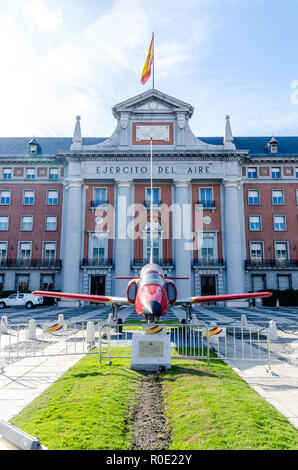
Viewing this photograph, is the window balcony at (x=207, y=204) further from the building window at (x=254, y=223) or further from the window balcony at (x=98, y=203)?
the window balcony at (x=98, y=203)

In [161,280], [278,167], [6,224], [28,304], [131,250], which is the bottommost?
[28,304]

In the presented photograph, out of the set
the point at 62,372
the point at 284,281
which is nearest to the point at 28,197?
the point at 284,281

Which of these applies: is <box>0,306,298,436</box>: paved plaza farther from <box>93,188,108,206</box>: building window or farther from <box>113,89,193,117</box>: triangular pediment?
<box>113,89,193,117</box>: triangular pediment

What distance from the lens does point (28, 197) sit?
37.9 meters

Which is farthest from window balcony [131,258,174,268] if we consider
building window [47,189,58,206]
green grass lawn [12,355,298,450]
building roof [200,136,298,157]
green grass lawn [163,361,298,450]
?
green grass lawn [163,361,298,450]

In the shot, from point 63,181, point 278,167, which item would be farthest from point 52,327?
point 278,167

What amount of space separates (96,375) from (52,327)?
3.96 m

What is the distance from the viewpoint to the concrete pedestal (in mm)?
8742

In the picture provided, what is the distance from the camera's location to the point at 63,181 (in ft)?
121

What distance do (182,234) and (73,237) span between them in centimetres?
1211

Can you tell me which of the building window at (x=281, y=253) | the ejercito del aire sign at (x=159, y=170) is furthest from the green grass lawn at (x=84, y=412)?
the building window at (x=281, y=253)

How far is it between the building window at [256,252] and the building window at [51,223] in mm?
23894

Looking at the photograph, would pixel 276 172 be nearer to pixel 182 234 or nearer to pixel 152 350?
pixel 182 234
